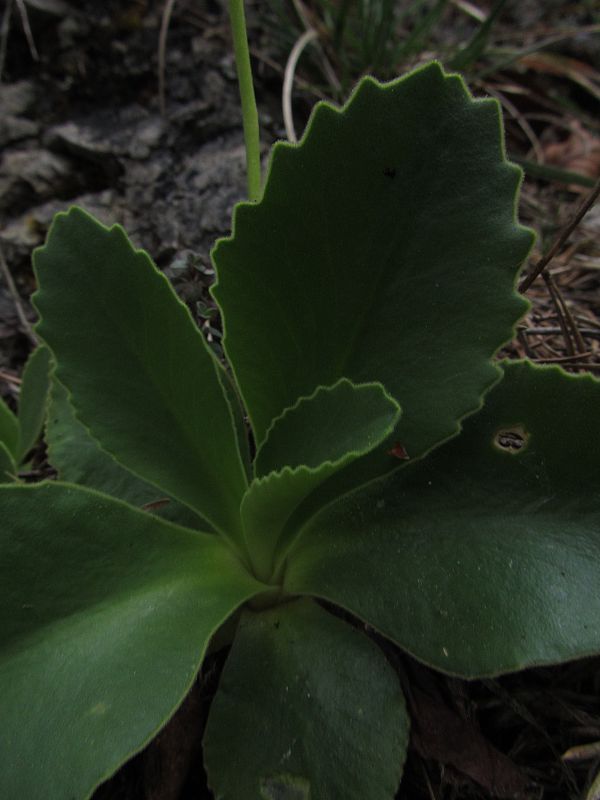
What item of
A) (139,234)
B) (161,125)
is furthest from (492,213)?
(161,125)

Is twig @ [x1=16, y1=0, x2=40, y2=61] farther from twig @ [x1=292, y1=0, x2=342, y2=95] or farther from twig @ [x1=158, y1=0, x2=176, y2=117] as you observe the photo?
twig @ [x1=292, y1=0, x2=342, y2=95]

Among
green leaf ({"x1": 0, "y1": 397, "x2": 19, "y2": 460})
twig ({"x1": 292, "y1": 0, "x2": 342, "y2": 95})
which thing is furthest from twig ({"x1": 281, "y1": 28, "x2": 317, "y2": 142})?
green leaf ({"x1": 0, "y1": 397, "x2": 19, "y2": 460})

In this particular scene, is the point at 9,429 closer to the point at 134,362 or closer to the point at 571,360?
the point at 134,362

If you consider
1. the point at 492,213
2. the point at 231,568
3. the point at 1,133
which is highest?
the point at 492,213

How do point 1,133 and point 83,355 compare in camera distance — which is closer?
point 83,355

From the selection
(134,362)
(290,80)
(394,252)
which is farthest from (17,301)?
(394,252)

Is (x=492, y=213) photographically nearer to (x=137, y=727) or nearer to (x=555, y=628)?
(x=555, y=628)

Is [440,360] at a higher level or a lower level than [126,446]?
higher

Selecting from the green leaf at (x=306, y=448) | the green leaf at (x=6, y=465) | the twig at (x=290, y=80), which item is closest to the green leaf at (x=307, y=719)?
the green leaf at (x=306, y=448)
